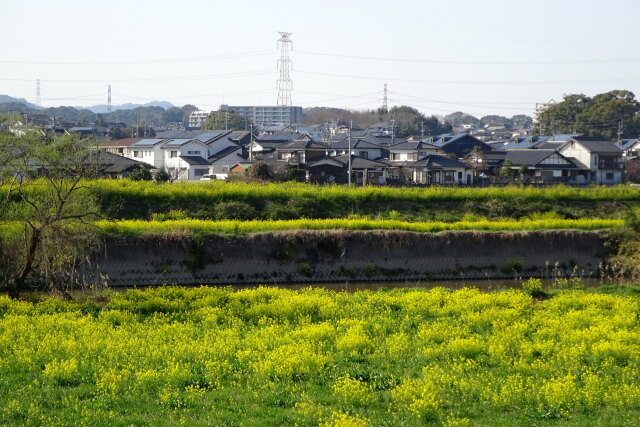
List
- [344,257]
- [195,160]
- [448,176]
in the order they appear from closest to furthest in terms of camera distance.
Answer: [344,257] → [448,176] → [195,160]

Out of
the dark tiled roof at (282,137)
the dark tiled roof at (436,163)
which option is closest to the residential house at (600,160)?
the dark tiled roof at (436,163)

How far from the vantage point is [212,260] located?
2439 cm

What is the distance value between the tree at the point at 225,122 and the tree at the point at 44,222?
204 ft

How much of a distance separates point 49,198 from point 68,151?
337 cm

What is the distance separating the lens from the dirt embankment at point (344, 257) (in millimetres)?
23891

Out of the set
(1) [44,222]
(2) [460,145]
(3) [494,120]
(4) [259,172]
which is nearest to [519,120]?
(3) [494,120]

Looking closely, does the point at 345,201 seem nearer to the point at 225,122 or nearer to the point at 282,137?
the point at 282,137

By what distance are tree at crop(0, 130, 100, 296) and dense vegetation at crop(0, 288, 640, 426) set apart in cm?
135

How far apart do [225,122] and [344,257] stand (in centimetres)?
5967

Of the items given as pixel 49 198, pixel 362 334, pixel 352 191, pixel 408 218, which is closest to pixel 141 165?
pixel 352 191

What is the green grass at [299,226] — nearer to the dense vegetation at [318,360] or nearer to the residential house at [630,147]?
the dense vegetation at [318,360]

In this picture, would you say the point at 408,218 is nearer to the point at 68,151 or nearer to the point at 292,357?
the point at 68,151

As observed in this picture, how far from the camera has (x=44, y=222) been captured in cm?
1587

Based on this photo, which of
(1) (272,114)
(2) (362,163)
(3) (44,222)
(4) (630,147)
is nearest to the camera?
(3) (44,222)
